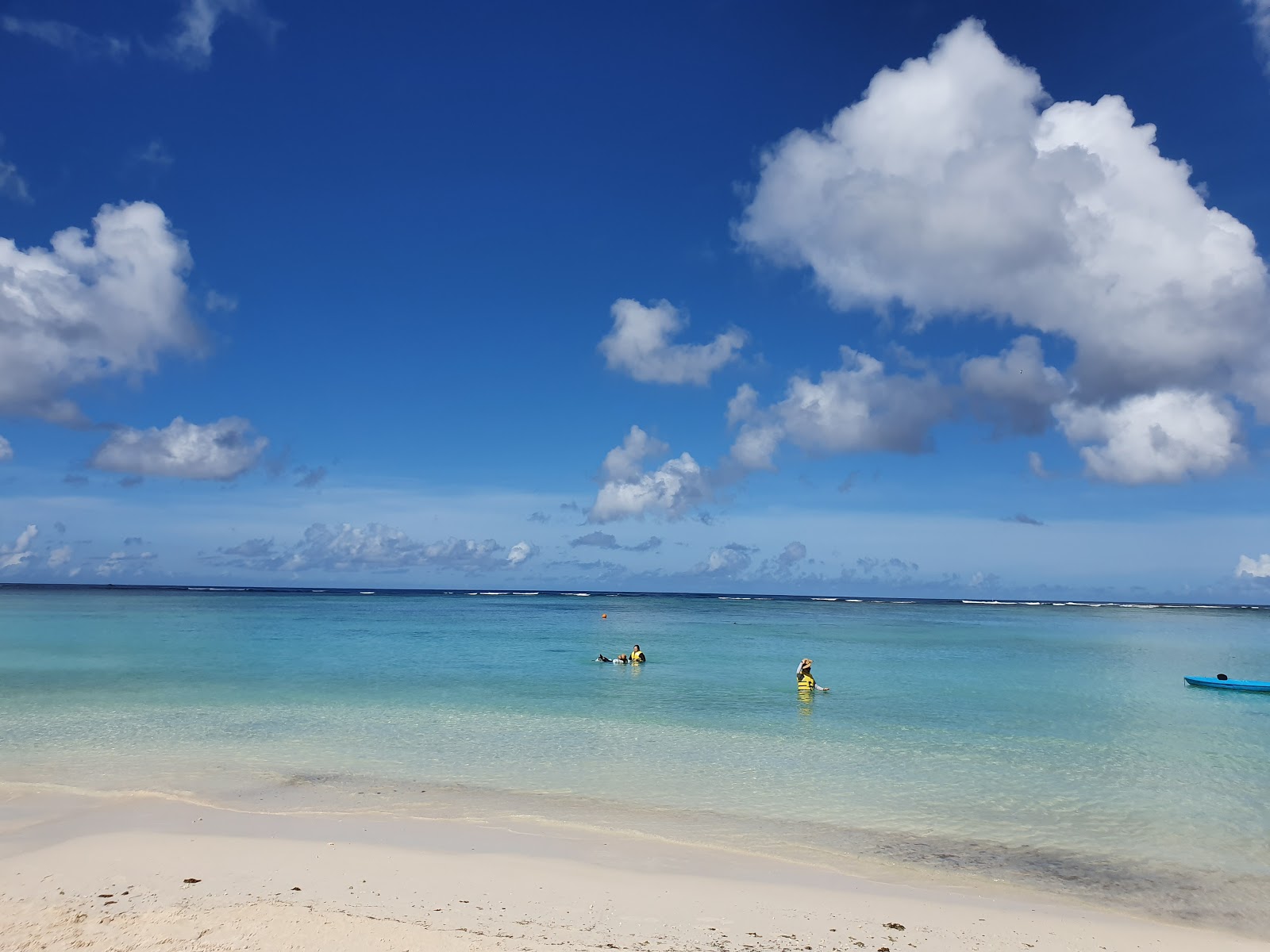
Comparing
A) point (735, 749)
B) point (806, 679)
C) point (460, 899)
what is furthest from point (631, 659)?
point (460, 899)

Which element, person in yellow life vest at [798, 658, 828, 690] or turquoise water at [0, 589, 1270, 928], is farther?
person in yellow life vest at [798, 658, 828, 690]

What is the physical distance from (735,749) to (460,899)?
10.1m

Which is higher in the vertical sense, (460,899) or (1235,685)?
(460,899)

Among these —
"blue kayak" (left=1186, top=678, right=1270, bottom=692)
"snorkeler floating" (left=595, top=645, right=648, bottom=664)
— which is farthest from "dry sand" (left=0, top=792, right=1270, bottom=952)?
"blue kayak" (left=1186, top=678, right=1270, bottom=692)

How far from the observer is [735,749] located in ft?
59.6

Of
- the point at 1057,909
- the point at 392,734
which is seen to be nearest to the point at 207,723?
the point at 392,734

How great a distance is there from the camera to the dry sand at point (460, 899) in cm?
798

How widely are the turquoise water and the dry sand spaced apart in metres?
1.31

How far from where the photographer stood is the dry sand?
26.2 ft

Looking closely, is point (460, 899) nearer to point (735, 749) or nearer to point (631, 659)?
point (735, 749)

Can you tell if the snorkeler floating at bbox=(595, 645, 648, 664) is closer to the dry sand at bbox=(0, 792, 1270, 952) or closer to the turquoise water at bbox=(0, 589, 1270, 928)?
the turquoise water at bbox=(0, 589, 1270, 928)

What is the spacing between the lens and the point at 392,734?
63.7ft

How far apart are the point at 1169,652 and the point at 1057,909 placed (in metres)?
48.2

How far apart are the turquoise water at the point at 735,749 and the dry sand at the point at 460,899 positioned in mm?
1307
